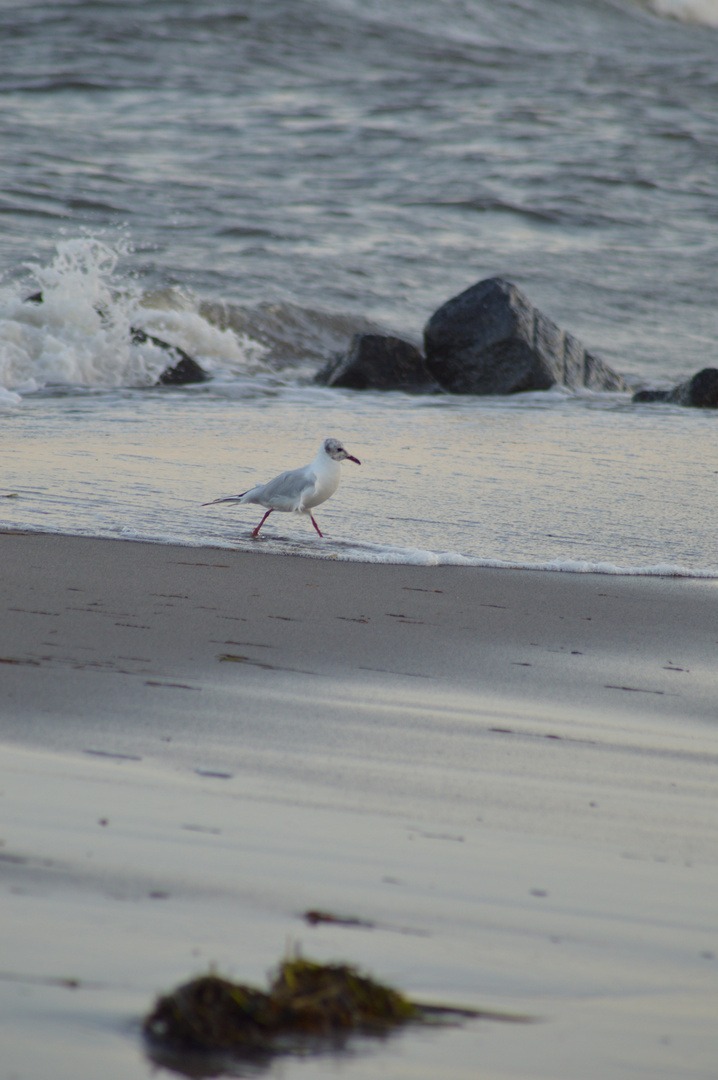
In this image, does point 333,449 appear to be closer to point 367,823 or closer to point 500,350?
point 367,823

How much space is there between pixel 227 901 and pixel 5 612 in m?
1.82

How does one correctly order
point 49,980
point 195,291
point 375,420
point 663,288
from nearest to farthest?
1. point 49,980
2. point 375,420
3. point 195,291
4. point 663,288

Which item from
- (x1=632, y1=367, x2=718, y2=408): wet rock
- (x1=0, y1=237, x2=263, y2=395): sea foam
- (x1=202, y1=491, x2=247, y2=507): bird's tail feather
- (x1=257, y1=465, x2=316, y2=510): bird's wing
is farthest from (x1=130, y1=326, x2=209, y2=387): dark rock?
(x1=257, y1=465, x2=316, y2=510): bird's wing

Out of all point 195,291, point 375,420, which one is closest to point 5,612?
point 375,420

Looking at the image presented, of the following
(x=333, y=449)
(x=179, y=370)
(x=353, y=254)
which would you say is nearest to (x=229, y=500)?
(x=333, y=449)

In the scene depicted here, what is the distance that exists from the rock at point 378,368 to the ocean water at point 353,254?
348mm

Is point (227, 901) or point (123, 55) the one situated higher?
point (123, 55)

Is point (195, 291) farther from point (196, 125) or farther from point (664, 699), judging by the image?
point (664, 699)

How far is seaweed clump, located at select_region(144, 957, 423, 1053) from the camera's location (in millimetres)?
1248

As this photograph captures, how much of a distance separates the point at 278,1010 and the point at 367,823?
2.12ft

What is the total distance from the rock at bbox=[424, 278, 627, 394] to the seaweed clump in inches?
370

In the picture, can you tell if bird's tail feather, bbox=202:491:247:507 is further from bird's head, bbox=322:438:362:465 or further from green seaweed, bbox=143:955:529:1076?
green seaweed, bbox=143:955:529:1076

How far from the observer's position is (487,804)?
2053 mm

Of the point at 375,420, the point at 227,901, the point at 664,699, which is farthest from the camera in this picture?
the point at 375,420
